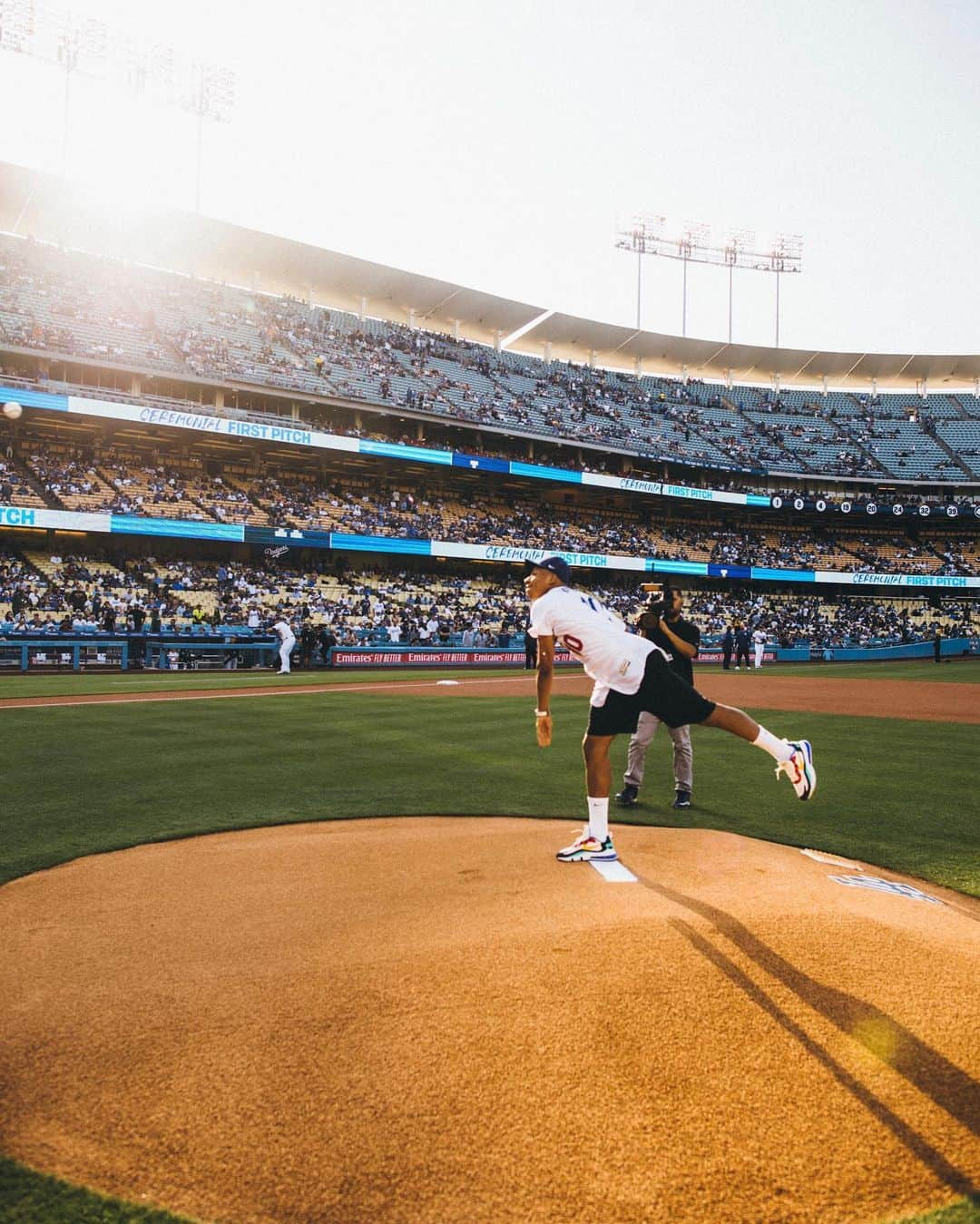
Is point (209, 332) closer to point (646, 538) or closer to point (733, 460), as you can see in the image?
point (646, 538)

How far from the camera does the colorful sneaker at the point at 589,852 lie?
17.6 feet

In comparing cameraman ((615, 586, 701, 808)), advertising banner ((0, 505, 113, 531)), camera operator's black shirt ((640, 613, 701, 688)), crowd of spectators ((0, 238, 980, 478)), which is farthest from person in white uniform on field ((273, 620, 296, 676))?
camera operator's black shirt ((640, 613, 701, 688))

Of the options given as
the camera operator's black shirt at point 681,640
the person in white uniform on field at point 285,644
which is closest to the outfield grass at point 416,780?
the camera operator's black shirt at point 681,640

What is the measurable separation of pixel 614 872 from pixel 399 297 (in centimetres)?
5218

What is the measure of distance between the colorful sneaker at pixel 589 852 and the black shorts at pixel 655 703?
72 cm

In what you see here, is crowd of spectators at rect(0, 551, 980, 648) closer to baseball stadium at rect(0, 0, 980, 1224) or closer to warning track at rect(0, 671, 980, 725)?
baseball stadium at rect(0, 0, 980, 1224)

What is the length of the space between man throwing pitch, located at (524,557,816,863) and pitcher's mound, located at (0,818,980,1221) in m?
0.78

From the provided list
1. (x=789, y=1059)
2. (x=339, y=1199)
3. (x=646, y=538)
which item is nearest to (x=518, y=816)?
(x=789, y=1059)

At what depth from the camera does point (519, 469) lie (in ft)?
148

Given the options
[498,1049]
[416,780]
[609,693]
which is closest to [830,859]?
[609,693]

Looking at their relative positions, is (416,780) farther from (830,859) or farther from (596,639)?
(830,859)

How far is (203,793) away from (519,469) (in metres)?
38.6

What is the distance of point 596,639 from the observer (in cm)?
545

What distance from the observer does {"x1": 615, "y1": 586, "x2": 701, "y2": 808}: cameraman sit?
727 centimetres
